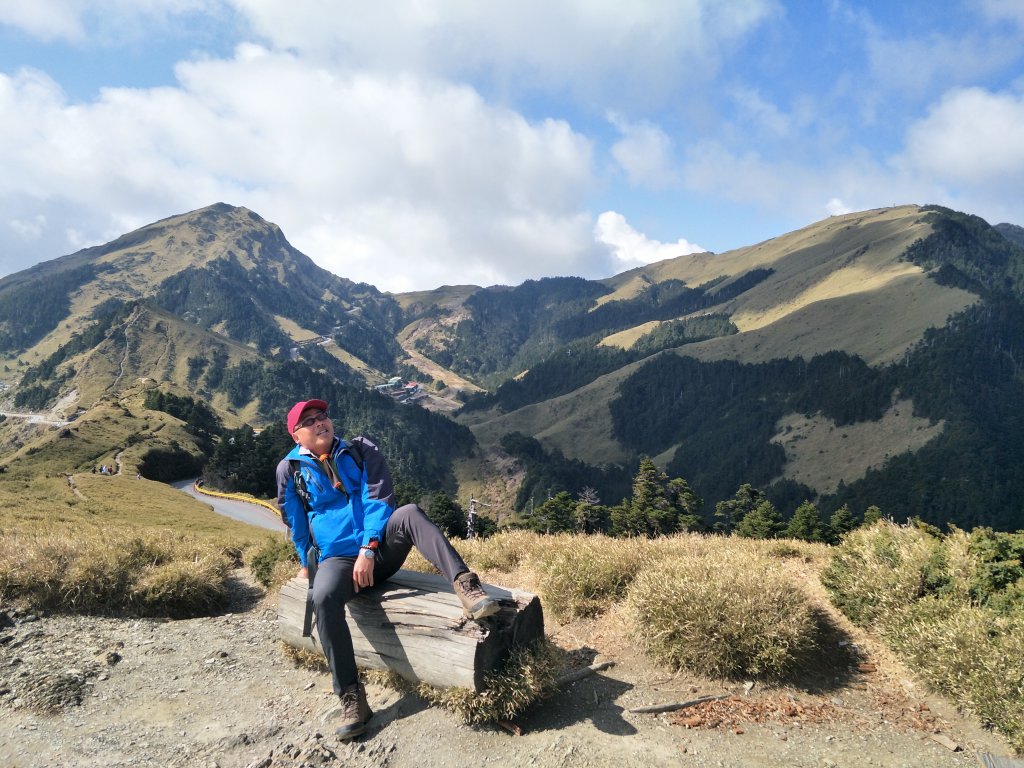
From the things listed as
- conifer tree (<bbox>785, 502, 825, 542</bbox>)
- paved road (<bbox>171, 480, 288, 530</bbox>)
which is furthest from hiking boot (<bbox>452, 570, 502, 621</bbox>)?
conifer tree (<bbox>785, 502, 825, 542</bbox>)

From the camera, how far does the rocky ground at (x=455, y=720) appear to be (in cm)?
561

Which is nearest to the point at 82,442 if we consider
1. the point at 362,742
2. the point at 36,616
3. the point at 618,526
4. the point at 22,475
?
the point at 22,475

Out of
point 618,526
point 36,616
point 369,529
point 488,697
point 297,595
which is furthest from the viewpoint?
point 618,526

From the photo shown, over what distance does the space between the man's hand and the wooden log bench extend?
1.50 feet

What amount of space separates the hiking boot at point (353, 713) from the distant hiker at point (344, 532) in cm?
1

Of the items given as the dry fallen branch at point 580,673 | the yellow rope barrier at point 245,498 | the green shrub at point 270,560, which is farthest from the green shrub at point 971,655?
the yellow rope barrier at point 245,498

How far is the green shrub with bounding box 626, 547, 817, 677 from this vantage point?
6871mm

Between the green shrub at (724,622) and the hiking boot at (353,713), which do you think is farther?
the green shrub at (724,622)

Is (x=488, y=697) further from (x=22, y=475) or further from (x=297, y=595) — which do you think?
(x=22, y=475)

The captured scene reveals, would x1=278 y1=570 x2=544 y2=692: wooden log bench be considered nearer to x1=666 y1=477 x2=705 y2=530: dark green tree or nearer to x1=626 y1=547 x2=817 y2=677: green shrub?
x1=626 y1=547 x2=817 y2=677: green shrub

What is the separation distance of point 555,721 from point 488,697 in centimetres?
83

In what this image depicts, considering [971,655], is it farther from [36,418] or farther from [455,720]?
[36,418]

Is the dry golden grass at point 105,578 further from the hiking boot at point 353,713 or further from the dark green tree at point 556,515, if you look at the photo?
the dark green tree at point 556,515

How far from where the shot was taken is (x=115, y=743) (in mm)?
6203
